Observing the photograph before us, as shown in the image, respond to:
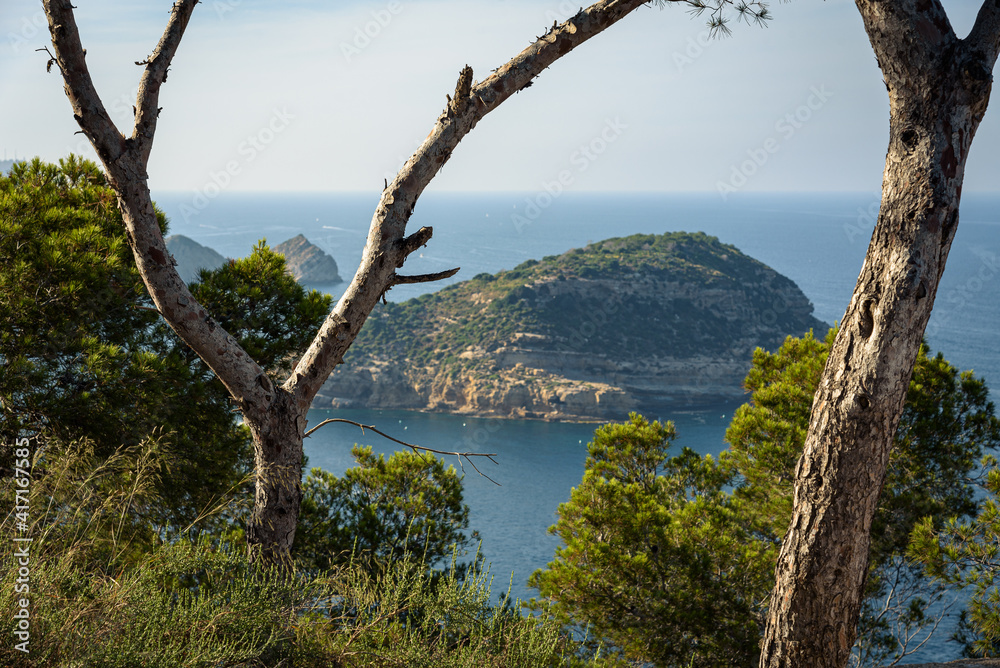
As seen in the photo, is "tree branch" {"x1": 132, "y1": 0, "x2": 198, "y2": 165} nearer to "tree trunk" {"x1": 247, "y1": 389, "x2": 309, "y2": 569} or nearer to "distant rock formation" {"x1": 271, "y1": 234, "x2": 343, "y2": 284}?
"tree trunk" {"x1": 247, "y1": 389, "x2": 309, "y2": 569}

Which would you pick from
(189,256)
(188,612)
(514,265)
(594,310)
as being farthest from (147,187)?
(514,265)

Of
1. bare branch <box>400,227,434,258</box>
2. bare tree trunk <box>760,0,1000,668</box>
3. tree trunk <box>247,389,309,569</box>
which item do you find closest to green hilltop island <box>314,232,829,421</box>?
tree trunk <box>247,389,309,569</box>

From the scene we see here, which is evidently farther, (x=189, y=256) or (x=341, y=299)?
(x=189, y=256)

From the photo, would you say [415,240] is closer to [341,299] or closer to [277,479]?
[341,299]

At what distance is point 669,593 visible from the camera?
251 inches

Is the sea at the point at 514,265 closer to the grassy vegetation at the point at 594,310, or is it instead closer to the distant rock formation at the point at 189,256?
the distant rock formation at the point at 189,256

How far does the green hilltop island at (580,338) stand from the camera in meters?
49.4

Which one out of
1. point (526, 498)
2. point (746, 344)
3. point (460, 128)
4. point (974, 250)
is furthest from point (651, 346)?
point (974, 250)

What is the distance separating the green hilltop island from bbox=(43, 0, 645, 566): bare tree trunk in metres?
44.5

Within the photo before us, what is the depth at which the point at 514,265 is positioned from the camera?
9462cm

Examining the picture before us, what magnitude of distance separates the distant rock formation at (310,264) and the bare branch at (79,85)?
229 ft

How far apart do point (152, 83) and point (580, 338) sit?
50.8 metres

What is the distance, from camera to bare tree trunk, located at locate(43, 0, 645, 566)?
3.31 m

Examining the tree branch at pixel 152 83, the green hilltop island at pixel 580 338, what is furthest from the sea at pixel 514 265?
the tree branch at pixel 152 83
